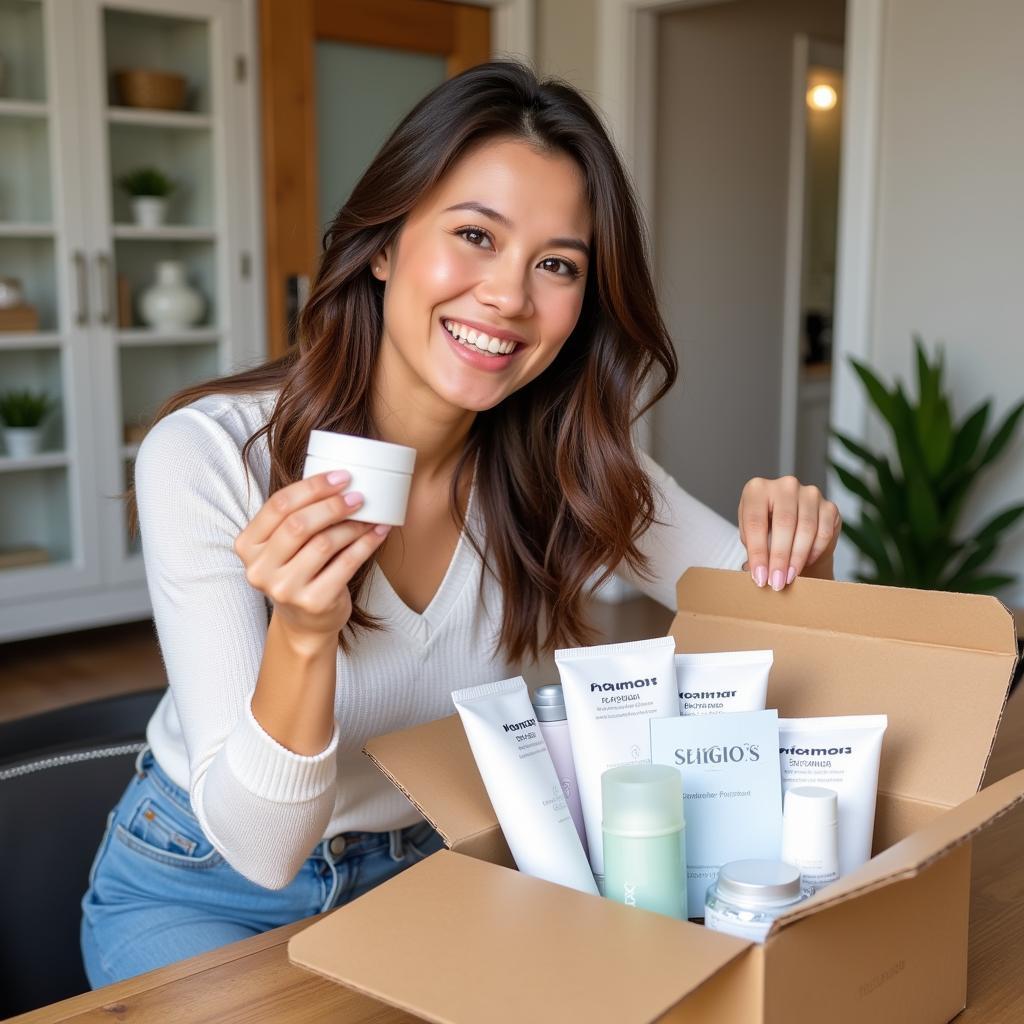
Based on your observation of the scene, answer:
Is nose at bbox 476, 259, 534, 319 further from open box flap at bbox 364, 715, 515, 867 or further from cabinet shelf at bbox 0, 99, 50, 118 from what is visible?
cabinet shelf at bbox 0, 99, 50, 118

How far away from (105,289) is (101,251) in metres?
0.12

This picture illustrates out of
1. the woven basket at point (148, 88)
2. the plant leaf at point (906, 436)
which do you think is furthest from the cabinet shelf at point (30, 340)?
the plant leaf at point (906, 436)

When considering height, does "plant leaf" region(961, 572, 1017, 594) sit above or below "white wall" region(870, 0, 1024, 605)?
below

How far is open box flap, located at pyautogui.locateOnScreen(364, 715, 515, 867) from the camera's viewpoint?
Answer: 81 centimetres

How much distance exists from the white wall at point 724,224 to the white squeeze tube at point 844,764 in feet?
13.3

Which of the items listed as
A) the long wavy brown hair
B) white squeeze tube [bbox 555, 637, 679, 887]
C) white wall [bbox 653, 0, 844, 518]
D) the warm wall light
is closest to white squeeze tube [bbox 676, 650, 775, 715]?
white squeeze tube [bbox 555, 637, 679, 887]

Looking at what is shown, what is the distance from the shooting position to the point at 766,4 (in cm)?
518

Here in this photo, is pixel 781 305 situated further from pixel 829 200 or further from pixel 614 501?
pixel 614 501

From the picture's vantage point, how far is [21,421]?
3965 millimetres

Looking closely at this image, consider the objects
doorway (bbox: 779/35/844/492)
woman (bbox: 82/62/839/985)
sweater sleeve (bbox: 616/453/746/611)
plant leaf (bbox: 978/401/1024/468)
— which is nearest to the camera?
woman (bbox: 82/62/839/985)

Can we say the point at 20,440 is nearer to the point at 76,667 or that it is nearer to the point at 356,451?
the point at 76,667

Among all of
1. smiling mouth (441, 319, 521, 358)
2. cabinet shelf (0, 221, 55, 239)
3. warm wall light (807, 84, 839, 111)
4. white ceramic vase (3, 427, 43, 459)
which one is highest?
warm wall light (807, 84, 839, 111)

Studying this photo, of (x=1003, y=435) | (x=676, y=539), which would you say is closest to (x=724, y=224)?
(x=1003, y=435)

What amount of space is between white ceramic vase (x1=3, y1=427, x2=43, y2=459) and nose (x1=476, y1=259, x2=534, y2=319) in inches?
125
